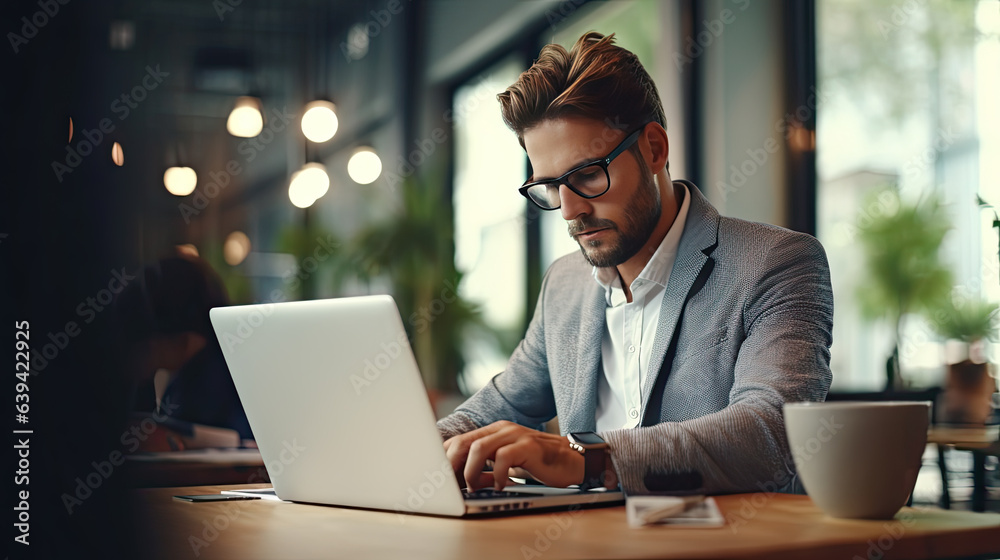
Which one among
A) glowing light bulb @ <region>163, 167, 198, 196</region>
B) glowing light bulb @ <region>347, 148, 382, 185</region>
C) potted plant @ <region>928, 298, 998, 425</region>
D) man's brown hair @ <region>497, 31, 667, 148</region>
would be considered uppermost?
glowing light bulb @ <region>347, 148, 382, 185</region>

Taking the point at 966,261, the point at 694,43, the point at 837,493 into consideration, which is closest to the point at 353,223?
the point at 694,43

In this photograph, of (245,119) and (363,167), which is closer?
(245,119)

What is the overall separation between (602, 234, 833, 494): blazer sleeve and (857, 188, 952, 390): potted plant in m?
3.34

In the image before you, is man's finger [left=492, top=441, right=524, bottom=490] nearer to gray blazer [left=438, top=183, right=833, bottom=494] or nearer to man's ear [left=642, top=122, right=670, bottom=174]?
gray blazer [left=438, top=183, right=833, bottom=494]

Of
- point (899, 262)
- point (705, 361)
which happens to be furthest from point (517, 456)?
point (899, 262)

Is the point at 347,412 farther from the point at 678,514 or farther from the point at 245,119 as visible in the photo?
the point at 245,119

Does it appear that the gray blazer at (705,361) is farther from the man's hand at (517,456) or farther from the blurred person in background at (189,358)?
the blurred person in background at (189,358)

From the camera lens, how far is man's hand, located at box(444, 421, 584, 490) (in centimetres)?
111

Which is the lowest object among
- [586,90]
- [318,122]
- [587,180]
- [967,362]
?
[967,362]

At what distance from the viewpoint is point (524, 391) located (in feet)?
6.46

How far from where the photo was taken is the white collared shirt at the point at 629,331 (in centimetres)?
181

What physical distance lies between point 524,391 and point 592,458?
2.64 feet

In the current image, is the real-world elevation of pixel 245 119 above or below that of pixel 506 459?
above

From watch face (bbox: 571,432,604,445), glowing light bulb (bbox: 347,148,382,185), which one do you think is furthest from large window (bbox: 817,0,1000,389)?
watch face (bbox: 571,432,604,445)
